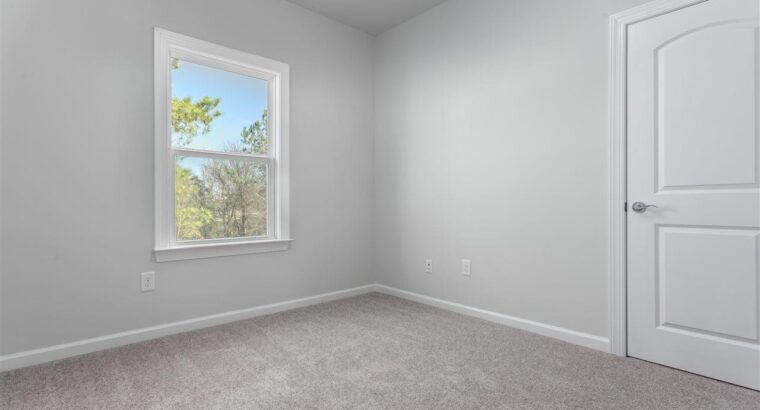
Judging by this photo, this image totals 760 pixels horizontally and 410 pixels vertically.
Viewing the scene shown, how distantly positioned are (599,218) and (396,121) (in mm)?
1993

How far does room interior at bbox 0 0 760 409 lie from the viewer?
1.96 m

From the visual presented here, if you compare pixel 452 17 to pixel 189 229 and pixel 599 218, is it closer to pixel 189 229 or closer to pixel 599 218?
pixel 599 218

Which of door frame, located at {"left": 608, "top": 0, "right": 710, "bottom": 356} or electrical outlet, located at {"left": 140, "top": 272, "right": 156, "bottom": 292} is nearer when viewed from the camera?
door frame, located at {"left": 608, "top": 0, "right": 710, "bottom": 356}

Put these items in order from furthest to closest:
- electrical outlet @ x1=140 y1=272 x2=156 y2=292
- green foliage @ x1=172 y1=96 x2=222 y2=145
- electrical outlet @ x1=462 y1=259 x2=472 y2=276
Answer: electrical outlet @ x1=462 y1=259 x2=472 y2=276, green foliage @ x1=172 y1=96 x2=222 y2=145, electrical outlet @ x1=140 y1=272 x2=156 y2=292

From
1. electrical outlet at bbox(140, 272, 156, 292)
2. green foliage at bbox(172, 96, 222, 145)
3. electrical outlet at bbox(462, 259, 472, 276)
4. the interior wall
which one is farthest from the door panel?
electrical outlet at bbox(140, 272, 156, 292)

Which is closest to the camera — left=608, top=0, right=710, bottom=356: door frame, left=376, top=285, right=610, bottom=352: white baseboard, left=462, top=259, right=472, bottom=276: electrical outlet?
left=608, top=0, right=710, bottom=356: door frame

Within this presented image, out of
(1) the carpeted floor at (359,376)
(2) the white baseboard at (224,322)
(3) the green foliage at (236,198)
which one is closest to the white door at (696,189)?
(1) the carpeted floor at (359,376)

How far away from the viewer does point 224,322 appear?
Answer: 2922 mm

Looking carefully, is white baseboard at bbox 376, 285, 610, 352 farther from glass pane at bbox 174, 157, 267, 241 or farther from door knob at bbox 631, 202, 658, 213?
glass pane at bbox 174, 157, 267, 241

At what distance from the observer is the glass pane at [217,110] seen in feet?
9.12

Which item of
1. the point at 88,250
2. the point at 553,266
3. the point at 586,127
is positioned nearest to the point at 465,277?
the point at 553,266

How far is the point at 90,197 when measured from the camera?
2.38 meters

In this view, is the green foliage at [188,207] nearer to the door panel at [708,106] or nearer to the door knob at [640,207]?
the door knob at [640,207]

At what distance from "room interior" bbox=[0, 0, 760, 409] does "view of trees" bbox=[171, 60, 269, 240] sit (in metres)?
0.02
